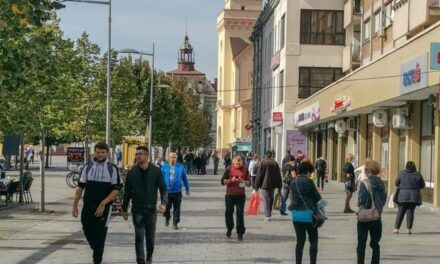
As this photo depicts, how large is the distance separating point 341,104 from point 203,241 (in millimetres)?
23294

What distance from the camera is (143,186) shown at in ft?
39.4

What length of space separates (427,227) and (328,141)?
3070cm

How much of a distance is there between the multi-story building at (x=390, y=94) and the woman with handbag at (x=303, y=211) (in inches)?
435

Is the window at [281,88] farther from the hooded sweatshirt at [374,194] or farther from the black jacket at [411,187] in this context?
the hooded sweatshirt at [374,194]

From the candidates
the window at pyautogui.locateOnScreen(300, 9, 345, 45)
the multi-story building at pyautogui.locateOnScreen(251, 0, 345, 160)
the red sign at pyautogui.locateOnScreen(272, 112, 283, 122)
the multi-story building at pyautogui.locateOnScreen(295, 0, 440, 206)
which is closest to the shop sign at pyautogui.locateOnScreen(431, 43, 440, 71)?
the multi-story building at pyautogui.locateOnScreen(295, 0, 440, 206)

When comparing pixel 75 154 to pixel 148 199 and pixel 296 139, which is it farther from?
pixel 148 199

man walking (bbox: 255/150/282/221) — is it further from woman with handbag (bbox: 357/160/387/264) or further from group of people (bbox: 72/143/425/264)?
woman with handbag (bbox: 357/160/387/264)

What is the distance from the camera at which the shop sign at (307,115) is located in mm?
46469

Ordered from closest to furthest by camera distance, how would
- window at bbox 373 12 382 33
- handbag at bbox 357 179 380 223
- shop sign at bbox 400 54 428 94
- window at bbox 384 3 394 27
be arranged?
1. handbag at bbox 357 179 380 223
2. shop sign at bbox 400 54 428 94
3. window at bbox 384 3 394 27
4. window at bbox 373 12 382 33

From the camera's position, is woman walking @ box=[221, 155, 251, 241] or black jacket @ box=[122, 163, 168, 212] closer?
black jacket @ box=[122, 163, 168, 212]

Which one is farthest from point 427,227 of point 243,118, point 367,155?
point 243,118

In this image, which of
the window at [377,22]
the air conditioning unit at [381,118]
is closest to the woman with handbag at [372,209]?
the air conditioning unit at [381,118]

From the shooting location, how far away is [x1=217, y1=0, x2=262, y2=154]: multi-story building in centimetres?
11781

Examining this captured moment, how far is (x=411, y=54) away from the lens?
1011 inches
